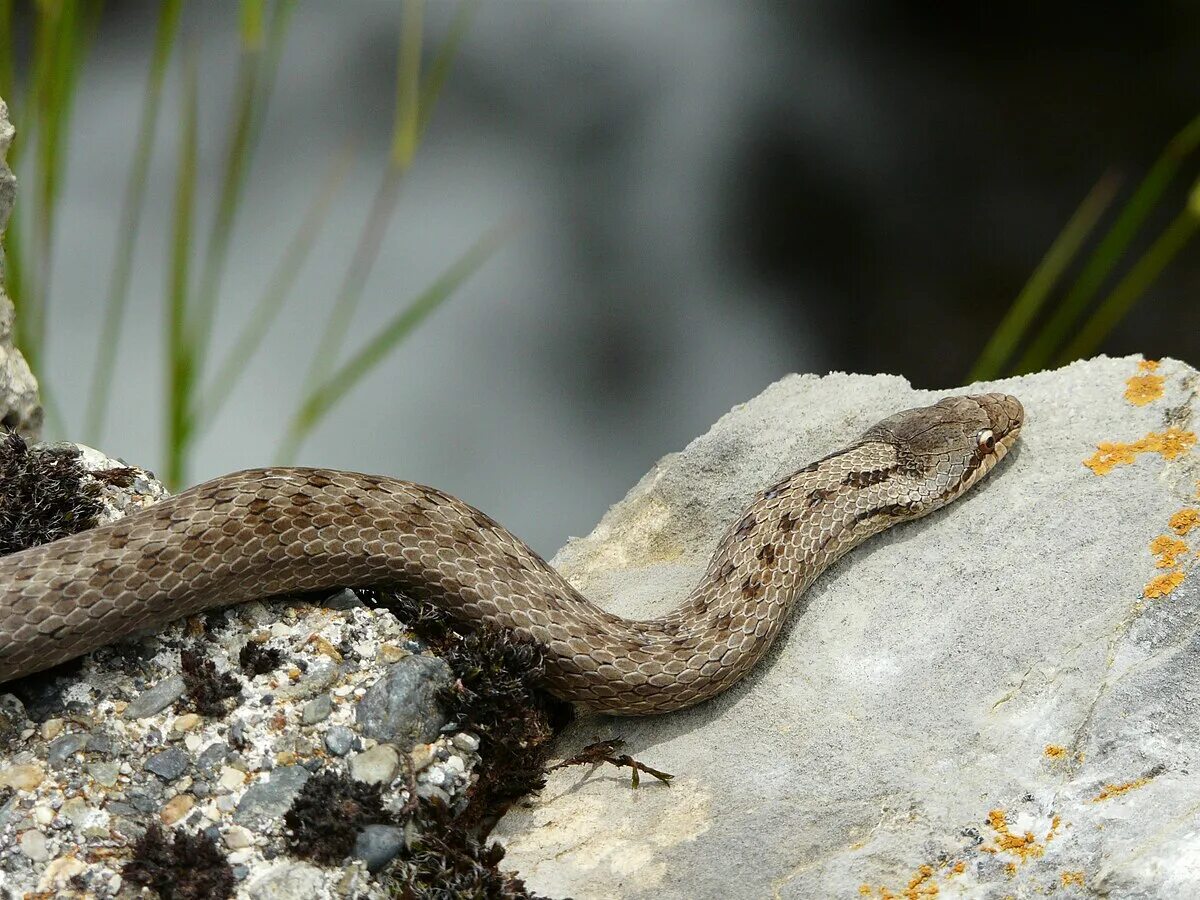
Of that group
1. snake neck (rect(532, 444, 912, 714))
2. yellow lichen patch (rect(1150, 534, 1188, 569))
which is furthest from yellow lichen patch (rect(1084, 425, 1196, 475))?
snake neck (rect(532, 444, 912, 714))

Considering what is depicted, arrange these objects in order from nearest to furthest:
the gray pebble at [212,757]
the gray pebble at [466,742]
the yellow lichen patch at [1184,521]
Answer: the gray pebble at [212,757] → the gray pebble at [466,742] → the yellow lichen patch at [1184,521]

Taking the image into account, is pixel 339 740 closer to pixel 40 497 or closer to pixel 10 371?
pixel 40 497

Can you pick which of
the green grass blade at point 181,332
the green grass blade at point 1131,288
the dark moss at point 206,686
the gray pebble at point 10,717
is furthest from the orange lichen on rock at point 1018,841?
the green grass blade at point 1131,288

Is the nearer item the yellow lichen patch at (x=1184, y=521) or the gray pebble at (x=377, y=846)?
the gray pebble at (x=377, y=846)

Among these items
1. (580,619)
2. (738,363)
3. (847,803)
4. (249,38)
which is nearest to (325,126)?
(738,363)

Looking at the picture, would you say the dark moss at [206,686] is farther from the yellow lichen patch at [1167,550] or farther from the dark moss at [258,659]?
the yellow lichen patch at [1167,550]

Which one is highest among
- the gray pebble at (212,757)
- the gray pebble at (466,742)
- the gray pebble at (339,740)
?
Result: the gray pebble at (466,742)

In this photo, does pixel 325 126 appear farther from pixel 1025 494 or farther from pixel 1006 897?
pixel 1006 897
